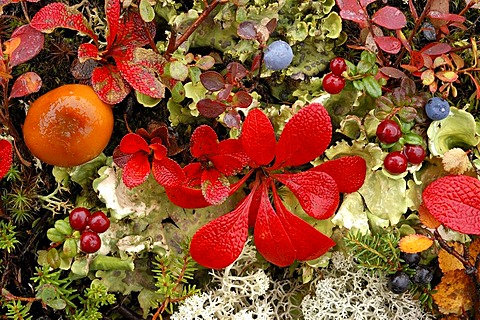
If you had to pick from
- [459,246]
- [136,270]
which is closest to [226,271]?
[136,270]

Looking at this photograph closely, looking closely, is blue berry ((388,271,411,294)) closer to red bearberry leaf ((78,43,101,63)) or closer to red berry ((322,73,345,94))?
red berry ((322,73,345,94))

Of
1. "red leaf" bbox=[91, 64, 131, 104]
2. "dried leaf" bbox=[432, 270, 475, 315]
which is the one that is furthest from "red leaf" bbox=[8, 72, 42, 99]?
"dried leaf" bbox=[432, 270, 475, 315]

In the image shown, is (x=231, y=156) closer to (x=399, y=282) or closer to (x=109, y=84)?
(x=109, y=84)

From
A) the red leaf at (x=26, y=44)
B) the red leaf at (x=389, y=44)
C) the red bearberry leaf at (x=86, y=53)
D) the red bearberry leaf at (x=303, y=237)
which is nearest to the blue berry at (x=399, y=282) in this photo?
the red bearberry leaf at (x=303, y=237)

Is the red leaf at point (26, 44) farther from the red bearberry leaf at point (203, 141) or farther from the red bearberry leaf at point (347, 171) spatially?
the red bearberry leaf at point (347, 171)

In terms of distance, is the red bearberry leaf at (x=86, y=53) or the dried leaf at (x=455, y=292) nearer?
the red bearberry leaf at (x=86, y=53)
